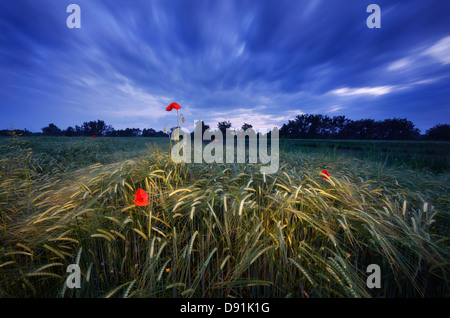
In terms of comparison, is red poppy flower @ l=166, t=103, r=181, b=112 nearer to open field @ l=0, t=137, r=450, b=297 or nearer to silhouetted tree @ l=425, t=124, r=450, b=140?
open field @ l=0, t=137, r=450, b=297

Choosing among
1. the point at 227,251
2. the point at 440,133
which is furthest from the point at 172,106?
the point at 440,133

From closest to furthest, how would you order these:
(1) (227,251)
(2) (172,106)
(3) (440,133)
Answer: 1. (1) (227,251)
2. (2) (172,106)
3. (3) (440,133)

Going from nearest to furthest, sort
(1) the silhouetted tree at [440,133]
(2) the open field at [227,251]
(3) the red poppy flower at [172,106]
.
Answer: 1. (2) the open field at [227,251]
2. (3) the red poppy flower at [172,106]
3. (1) the silhouetted tree at [440,133]

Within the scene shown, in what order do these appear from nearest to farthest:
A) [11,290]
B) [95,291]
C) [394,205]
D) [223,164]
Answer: [11,290] → [95,291] → [394,205] → [223,164]

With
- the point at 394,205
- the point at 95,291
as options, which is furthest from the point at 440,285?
the point at 95,291

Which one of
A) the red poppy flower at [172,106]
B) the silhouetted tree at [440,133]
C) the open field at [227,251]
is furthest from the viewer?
the silhouetted tree at [440,133]

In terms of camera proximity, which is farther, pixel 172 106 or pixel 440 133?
pixel 440 133

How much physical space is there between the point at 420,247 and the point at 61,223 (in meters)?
3.28

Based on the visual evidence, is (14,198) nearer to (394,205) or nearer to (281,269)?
(281,269)

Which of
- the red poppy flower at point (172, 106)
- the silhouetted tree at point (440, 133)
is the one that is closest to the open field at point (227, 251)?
the red poppy flower at point (172, 106)

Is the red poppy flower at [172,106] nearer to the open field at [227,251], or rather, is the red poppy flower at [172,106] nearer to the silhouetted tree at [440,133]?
the open field at [227,251]

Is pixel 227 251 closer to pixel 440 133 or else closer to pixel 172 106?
pixel 172 106
